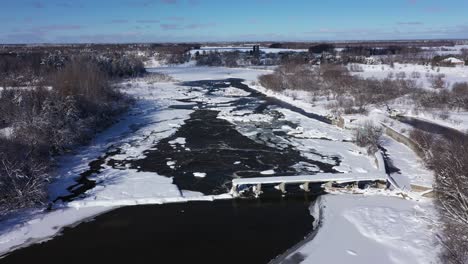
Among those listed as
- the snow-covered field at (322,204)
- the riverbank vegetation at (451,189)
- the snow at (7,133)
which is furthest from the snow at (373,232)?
the snow at (7,133)

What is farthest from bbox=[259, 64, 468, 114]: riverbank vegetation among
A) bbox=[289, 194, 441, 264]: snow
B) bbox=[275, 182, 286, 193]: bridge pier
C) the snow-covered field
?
bbox=[289, 194, 441, 264]: snow

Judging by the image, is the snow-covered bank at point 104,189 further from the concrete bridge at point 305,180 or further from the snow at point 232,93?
the snow at point 232,93

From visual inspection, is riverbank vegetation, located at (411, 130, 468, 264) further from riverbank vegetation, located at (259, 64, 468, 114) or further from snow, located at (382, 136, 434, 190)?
riverbank vegetation, located at (259, 64, 468, 114)

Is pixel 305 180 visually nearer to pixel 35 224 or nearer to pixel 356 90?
pixel 35 224

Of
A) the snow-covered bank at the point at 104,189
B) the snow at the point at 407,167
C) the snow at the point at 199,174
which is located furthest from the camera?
the snow at the point at 199,174

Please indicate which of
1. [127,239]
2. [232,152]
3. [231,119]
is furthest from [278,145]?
[127,239]

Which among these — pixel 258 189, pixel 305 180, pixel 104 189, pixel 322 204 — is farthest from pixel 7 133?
pixel 322 204

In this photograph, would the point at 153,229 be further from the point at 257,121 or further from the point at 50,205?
the point at 257,121
